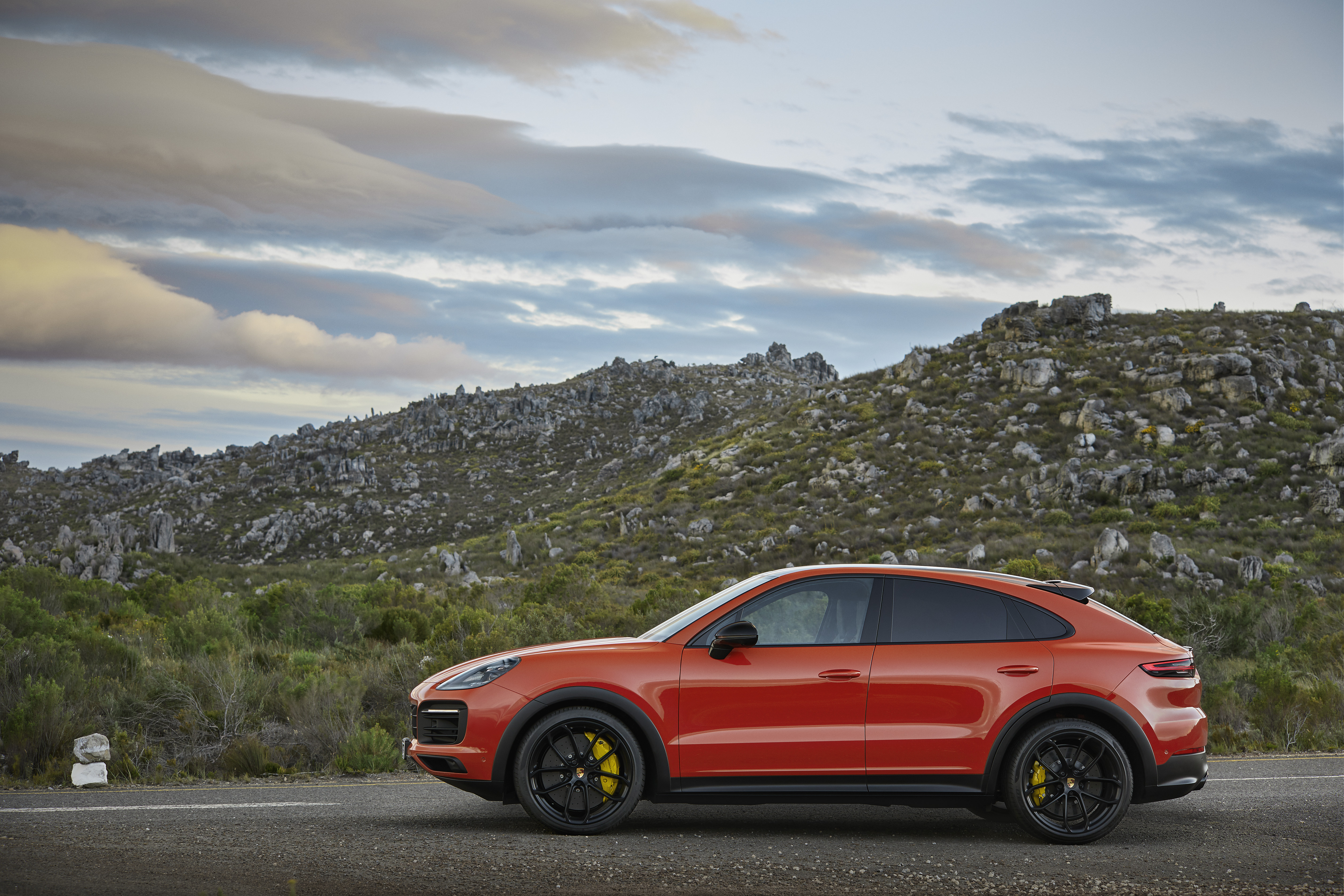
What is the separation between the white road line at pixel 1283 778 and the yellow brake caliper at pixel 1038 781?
3.35 meters

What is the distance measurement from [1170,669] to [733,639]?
9.67 feet

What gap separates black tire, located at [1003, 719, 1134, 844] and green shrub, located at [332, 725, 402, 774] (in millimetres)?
5853

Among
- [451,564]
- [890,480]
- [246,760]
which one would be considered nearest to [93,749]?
[246,760]

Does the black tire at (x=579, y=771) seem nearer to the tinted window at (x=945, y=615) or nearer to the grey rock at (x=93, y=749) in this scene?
the tinted window at (x=945, y=615)

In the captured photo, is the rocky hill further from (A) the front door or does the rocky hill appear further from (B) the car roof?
(A) the front door

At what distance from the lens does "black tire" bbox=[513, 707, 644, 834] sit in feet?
20.5

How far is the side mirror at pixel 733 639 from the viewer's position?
621 cm

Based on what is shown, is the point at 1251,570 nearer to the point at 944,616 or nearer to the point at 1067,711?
the point at 1067,711

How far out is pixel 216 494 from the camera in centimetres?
5691

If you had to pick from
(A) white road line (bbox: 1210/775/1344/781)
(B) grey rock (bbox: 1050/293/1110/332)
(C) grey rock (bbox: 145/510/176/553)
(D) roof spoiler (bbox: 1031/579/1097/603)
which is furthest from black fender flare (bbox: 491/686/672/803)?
(B) grey rock (bbox: 1050/293/1110/332)

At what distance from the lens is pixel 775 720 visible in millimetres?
6203

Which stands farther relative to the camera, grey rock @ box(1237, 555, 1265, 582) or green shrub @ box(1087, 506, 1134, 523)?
green shrub @ box(1087, 506, 1134, 523)

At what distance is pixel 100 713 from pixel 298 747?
88.2 inches

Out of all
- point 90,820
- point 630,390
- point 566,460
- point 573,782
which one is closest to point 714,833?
point 573,782
